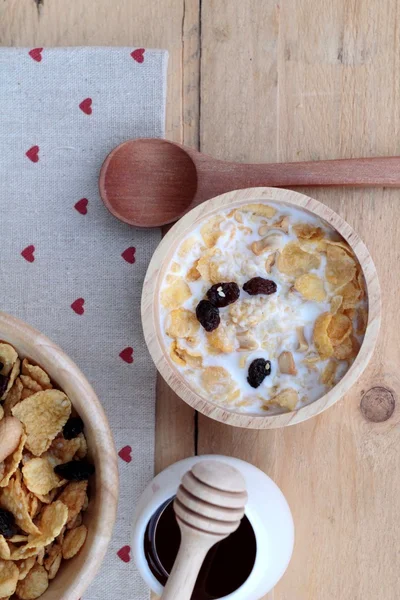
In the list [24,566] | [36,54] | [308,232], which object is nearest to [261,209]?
[308,232]

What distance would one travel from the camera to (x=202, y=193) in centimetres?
103

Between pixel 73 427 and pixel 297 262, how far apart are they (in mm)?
325

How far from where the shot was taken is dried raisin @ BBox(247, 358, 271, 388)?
95 centimetres

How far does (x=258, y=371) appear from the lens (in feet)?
3.10

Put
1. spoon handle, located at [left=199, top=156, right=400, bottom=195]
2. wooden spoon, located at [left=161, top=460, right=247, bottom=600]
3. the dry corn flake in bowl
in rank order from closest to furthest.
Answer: wooden spoon, located at [left=161, top=460, right=247, bottom=600] < the dry corn flake in bowl < spoon handle, located at [left=199, top=156, right=400, bottom=195]

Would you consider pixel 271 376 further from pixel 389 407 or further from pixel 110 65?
pixel 110 65

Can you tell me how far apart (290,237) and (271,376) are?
0.17 metres

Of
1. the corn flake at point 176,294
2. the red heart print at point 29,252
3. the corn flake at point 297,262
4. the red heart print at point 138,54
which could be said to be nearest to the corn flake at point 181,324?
the corn flake at point 176,294

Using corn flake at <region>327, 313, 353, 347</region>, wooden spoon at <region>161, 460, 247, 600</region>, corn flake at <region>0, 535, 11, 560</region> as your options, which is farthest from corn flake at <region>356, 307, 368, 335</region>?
corn flake at <region>0, 535, 11, 560</region>

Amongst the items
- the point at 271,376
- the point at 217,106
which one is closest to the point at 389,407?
the point at 271,376

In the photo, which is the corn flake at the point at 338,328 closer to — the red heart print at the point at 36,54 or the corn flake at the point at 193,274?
the corn flake at the point at 193,274

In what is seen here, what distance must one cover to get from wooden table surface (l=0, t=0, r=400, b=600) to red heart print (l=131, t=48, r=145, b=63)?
0.7 inches

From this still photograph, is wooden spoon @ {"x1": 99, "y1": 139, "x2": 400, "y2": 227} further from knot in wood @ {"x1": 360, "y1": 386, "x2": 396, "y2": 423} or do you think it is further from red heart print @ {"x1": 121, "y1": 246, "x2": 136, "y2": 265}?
knot in wood @ {"x1": 360, "y1": 386, "x2": 396, "y2": 423}

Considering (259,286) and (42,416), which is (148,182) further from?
(42,416)
